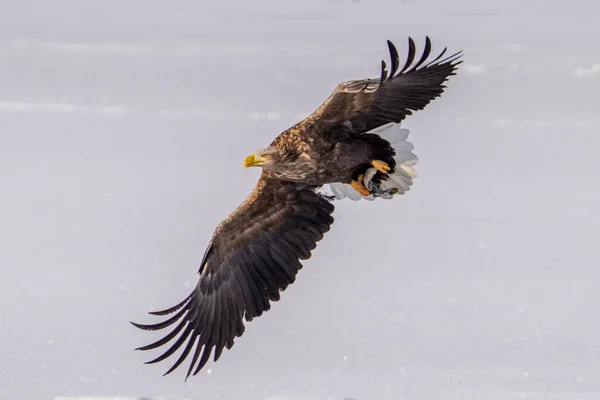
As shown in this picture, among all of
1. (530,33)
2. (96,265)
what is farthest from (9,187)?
(530,33)

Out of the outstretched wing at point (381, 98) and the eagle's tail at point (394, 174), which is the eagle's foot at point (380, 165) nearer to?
the eagle's tail at point (394, 174)

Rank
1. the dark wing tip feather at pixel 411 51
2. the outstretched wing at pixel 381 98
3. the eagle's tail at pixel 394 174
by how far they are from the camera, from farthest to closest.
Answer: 1. the eagle's tail at pixel 394 174
2. the outstretched wing at pixel 381 98
3. the dark wing tip feather at pixel 411 51

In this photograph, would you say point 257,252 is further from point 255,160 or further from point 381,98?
point 381,98

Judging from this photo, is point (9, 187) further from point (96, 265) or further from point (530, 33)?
point (530, 33)

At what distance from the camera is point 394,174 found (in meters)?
6.59

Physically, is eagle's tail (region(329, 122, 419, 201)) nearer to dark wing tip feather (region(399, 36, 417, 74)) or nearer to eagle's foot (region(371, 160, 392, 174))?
eagle's foot (region(371, 160, 392, 174))

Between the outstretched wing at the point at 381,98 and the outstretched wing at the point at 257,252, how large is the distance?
0.53 meters

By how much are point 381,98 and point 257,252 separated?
1071mm

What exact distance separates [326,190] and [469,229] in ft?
4.50

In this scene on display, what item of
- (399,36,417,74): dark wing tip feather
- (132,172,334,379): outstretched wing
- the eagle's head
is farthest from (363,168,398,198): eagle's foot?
(399,36,417,74): dark wing tip feather

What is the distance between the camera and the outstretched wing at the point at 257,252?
6.39m

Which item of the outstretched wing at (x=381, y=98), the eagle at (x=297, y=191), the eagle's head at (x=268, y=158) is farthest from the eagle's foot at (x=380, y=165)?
the eagle's head at (x=268, y=158)

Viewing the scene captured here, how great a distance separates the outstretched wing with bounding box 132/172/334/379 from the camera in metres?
6.39

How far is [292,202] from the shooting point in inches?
259
